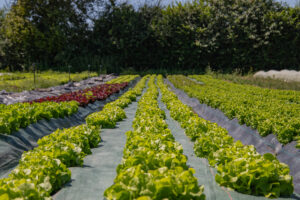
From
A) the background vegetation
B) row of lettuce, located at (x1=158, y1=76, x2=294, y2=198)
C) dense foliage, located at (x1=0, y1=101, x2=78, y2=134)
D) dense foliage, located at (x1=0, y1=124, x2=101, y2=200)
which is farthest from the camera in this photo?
the background vegetation

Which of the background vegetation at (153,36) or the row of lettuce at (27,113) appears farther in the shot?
the background vegetation at (153,36)

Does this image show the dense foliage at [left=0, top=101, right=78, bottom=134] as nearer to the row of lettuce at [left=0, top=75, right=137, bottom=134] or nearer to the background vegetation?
the row of lettuce at [left=0, top=75, right=137, bottom=134]

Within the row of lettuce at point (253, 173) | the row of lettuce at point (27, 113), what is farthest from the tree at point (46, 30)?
the row of lettuce at point (253, 173)

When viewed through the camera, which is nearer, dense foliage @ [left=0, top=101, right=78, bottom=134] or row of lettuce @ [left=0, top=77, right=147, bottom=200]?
row of lettuce @ [left=0, top=77, right=147, bottom=200]

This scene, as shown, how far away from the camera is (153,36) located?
37.4 m

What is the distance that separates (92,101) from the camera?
12.5m

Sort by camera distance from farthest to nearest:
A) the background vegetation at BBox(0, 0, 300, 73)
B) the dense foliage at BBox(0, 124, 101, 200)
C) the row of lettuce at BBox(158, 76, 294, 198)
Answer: the background vegetation at BBox(0, 0, 300, 73), the row of lettuce at BBox(158, 76, 294, 198), the dense foliage at BBox(0, 124, 101, 200)

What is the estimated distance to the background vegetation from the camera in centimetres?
3500

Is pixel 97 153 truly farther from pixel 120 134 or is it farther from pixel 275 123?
pixel 275 123

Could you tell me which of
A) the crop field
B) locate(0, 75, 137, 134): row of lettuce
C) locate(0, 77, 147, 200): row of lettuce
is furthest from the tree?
locate(0, 77, 147, 200): row of lettuce

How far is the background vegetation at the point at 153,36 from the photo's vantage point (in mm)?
35000

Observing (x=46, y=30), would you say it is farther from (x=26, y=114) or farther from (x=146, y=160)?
Answer: (x=146, y=160)

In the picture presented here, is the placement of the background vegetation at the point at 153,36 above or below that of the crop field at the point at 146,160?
above

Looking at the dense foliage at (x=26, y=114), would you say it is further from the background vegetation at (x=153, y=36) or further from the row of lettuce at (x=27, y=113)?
the background vegetation at (x=153, y=36)
